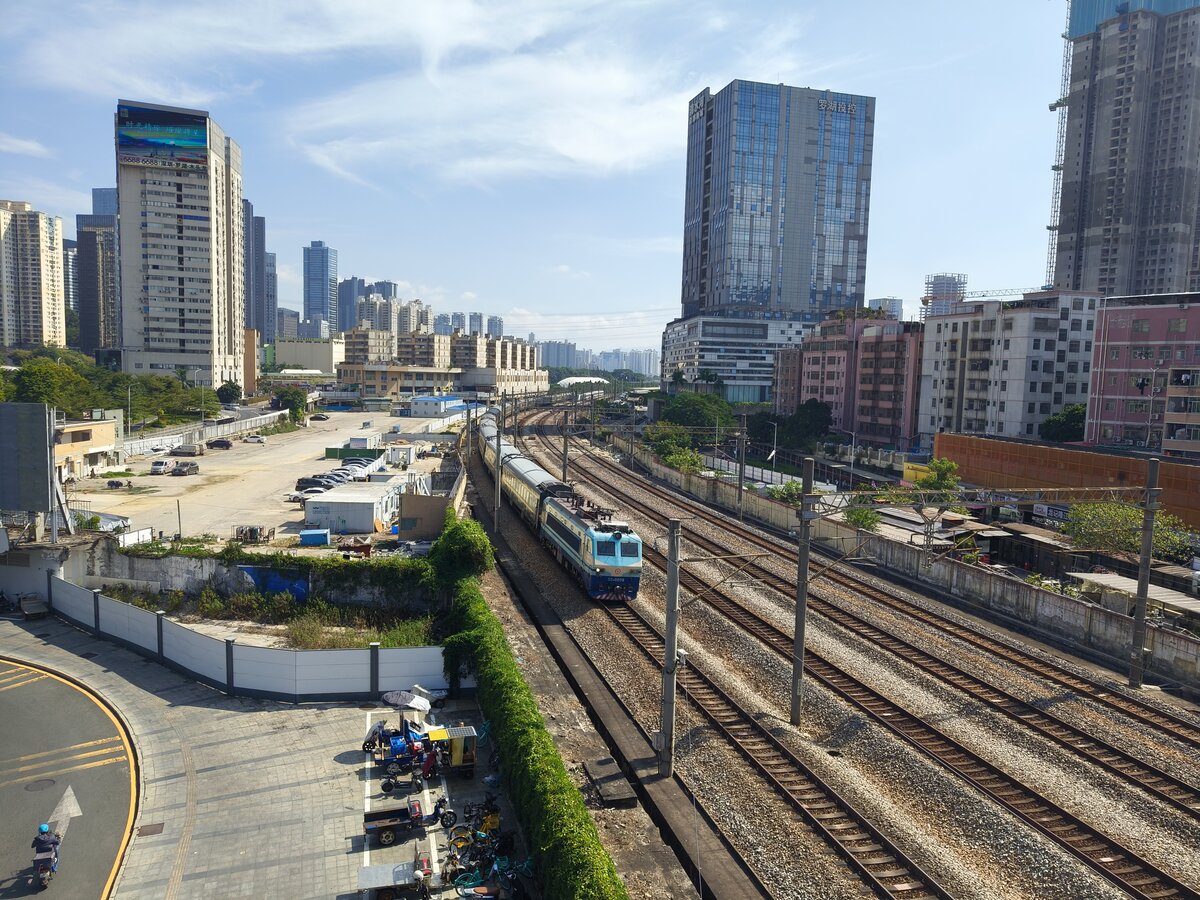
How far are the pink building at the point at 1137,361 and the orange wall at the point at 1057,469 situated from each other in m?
10.3

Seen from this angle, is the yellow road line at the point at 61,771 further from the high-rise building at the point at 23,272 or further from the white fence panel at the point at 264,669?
the high-rise building at the point at 23,272

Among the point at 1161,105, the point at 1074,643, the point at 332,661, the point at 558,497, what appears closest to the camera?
the point at 332,661

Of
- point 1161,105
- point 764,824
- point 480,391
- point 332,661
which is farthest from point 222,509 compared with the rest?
point 480,391

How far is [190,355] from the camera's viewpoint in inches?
Result: 5285

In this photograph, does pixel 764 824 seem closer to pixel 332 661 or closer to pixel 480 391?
pixel 332 661

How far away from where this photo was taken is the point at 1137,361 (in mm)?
57344

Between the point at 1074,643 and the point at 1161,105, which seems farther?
the point at 1161,105

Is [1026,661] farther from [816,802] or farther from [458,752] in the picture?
[458,752]

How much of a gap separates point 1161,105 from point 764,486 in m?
104

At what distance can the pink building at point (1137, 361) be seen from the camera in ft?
180

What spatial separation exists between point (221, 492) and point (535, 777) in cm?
4580

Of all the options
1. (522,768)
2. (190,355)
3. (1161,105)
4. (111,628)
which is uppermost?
(1161,105)

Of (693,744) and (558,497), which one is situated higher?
(558,497)

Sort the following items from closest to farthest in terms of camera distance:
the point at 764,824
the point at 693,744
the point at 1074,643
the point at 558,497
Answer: the point at 764,824
the point at 693,744
the point at 1074,643
the point at 558,497
